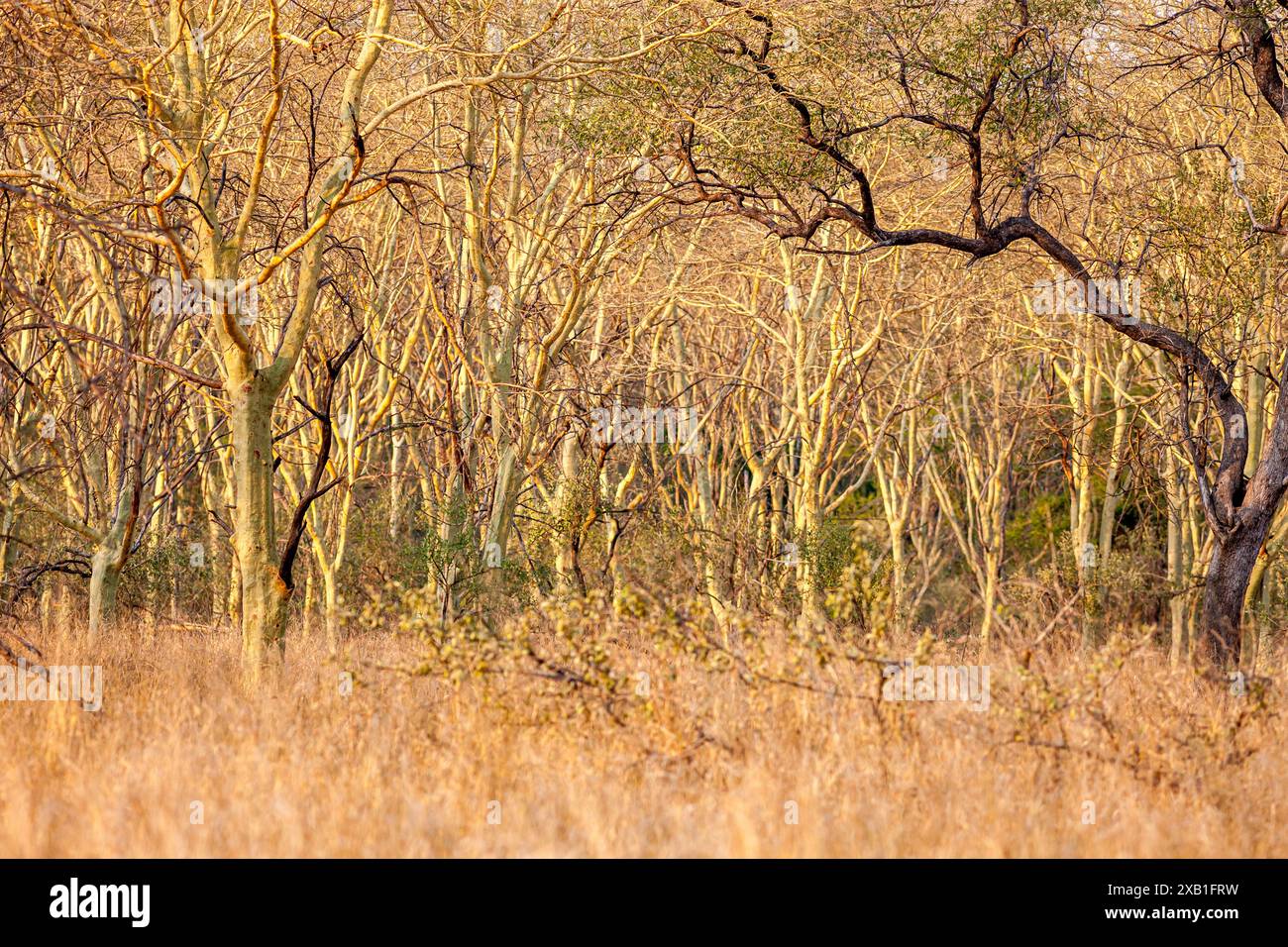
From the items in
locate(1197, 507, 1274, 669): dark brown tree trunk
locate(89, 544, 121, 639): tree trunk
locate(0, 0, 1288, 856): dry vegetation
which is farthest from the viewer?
locate(89, 544, 121, 639): tree trunk

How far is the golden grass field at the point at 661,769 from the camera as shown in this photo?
5.83 meters

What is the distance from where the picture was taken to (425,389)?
20297 millimetres

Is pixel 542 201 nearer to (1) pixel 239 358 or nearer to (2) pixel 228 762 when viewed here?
(1) pixel 239 358

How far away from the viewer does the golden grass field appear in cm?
583

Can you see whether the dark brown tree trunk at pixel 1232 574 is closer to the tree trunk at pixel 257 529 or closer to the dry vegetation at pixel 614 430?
the dry vegetation at pixel 614 430

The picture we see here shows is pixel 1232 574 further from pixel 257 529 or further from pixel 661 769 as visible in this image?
pixel 257 529

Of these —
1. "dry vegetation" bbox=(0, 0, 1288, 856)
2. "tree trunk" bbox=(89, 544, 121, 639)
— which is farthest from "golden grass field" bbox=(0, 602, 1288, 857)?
"tree trunk" bbox=(89, 544, 121, 639)

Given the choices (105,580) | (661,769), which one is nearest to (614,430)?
(105,580)

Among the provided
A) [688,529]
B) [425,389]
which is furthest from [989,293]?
[425,389]

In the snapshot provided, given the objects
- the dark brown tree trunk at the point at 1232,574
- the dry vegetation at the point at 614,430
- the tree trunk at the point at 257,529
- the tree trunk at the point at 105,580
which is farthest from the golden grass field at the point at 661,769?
the tree trunk at the point at 105,580

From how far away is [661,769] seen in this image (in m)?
6.78

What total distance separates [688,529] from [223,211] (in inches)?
232

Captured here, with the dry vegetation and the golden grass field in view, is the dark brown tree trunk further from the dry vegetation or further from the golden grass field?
the golden grass field

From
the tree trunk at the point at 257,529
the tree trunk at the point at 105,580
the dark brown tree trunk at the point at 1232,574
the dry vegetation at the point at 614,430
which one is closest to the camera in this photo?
the dry vegetation at the point at 614,430
